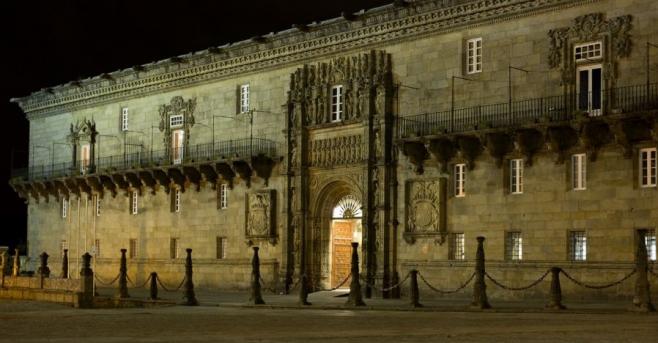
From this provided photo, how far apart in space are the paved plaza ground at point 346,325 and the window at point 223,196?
1312 cm

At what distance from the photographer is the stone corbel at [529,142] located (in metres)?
32.2

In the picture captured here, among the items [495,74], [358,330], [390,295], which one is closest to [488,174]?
[495,74]

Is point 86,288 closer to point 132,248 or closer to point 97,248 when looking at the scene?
point 132,248

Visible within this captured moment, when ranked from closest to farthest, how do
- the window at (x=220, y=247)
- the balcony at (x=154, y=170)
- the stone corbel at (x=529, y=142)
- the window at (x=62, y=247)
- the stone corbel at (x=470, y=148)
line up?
1. the stone corbel at (x=529, y=142)
2. the stone corbel at (x=470, y=148)
3. the balcony at (x=154, y=170)
4. the window at (x=220, y=247)
5. the window at (x=62, y=247)

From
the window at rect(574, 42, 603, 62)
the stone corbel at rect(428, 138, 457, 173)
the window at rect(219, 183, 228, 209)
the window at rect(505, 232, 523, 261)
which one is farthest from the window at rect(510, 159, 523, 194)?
the window at rect(219, 183, 228, 209)

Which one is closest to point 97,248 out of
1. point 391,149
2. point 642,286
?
point 391,149

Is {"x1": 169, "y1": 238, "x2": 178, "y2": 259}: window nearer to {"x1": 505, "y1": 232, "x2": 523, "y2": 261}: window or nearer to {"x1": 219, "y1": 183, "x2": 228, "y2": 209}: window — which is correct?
{"x1": 219, "y1": 183, "x2": 228, "y2": 209}: window

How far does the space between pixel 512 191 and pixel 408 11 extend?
7.67m

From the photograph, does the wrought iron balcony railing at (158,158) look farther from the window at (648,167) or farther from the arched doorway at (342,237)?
the window at (648,167)

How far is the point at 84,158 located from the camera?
52.7 meters

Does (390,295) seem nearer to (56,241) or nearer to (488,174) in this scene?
(488,174)

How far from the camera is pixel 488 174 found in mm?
33812

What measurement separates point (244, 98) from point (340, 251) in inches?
315

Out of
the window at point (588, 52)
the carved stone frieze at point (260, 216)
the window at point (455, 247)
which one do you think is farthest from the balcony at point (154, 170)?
the window at point (588, 52)
